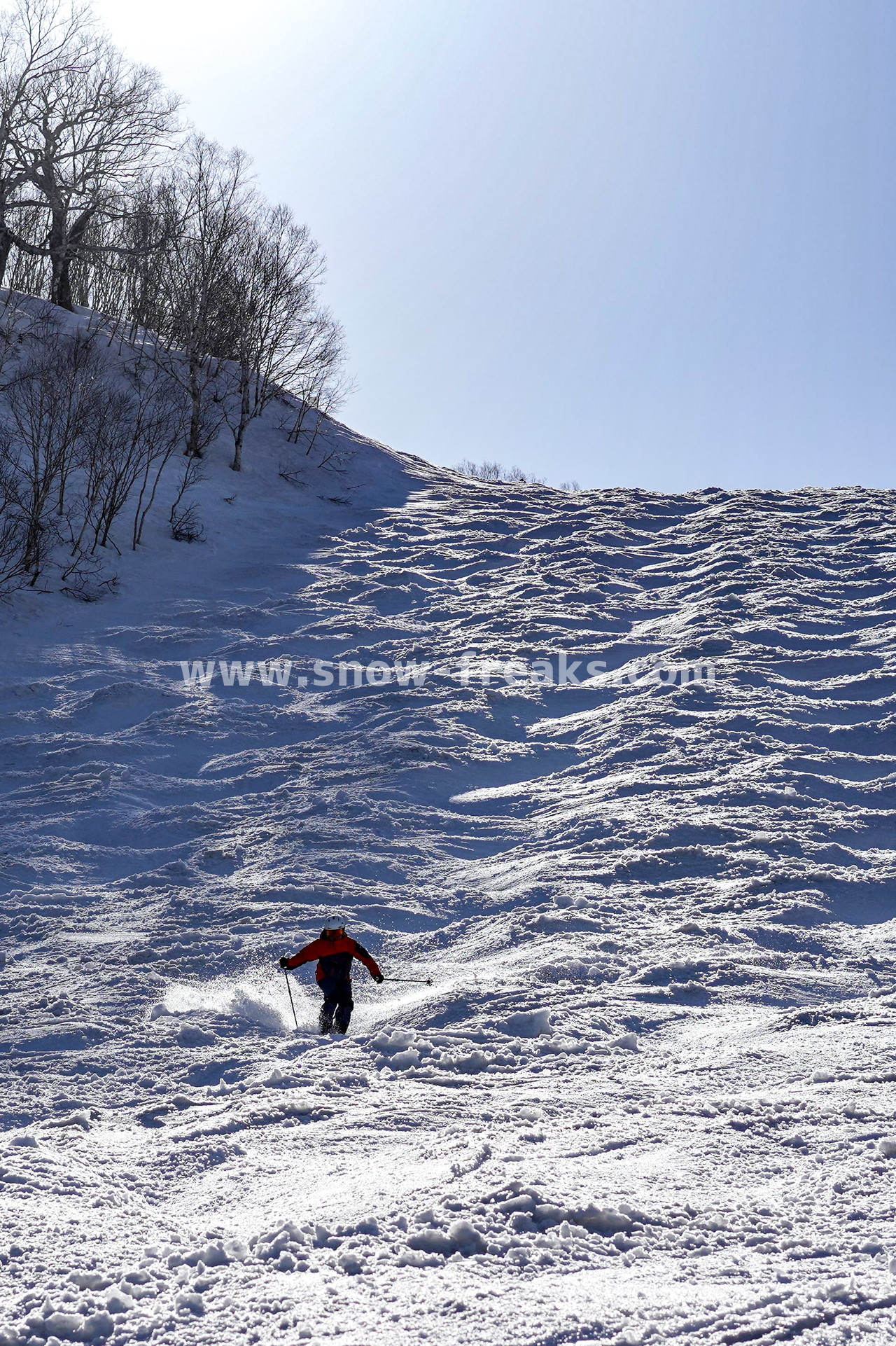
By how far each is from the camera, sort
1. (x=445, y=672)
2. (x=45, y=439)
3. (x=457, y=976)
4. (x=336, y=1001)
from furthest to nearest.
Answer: (x=45, y=439) → (x=445, y=672) → (x=457, y=976) → (x=336, y=1001)

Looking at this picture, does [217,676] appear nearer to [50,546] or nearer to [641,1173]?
[50,546]

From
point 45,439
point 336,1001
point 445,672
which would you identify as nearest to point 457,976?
→ point 336,1001

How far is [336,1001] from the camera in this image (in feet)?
18.7

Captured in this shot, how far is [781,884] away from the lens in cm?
729

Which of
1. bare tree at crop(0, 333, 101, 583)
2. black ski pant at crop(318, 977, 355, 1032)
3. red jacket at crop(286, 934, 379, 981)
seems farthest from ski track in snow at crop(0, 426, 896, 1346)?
bare tree at crop(0, 333, 101, 583)

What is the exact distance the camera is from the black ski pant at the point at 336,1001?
223 inches

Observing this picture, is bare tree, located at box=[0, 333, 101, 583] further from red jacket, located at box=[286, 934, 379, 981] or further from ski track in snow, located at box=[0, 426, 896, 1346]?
red jacket, located at box=[286, 934, 379, 981]

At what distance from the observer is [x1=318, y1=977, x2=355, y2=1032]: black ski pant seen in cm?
566

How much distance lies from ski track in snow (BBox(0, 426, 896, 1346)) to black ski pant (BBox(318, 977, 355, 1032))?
0.72 feet

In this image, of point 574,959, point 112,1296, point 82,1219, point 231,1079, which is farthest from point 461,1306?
point 574,959

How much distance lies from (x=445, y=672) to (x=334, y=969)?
7.38m

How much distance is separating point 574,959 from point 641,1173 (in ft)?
8.26

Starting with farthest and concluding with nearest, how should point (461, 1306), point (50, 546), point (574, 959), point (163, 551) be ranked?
point (163, 551), point (50, 546), point (574, 959), point (461, 1306)

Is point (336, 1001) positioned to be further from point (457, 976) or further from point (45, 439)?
point (45, 439)
